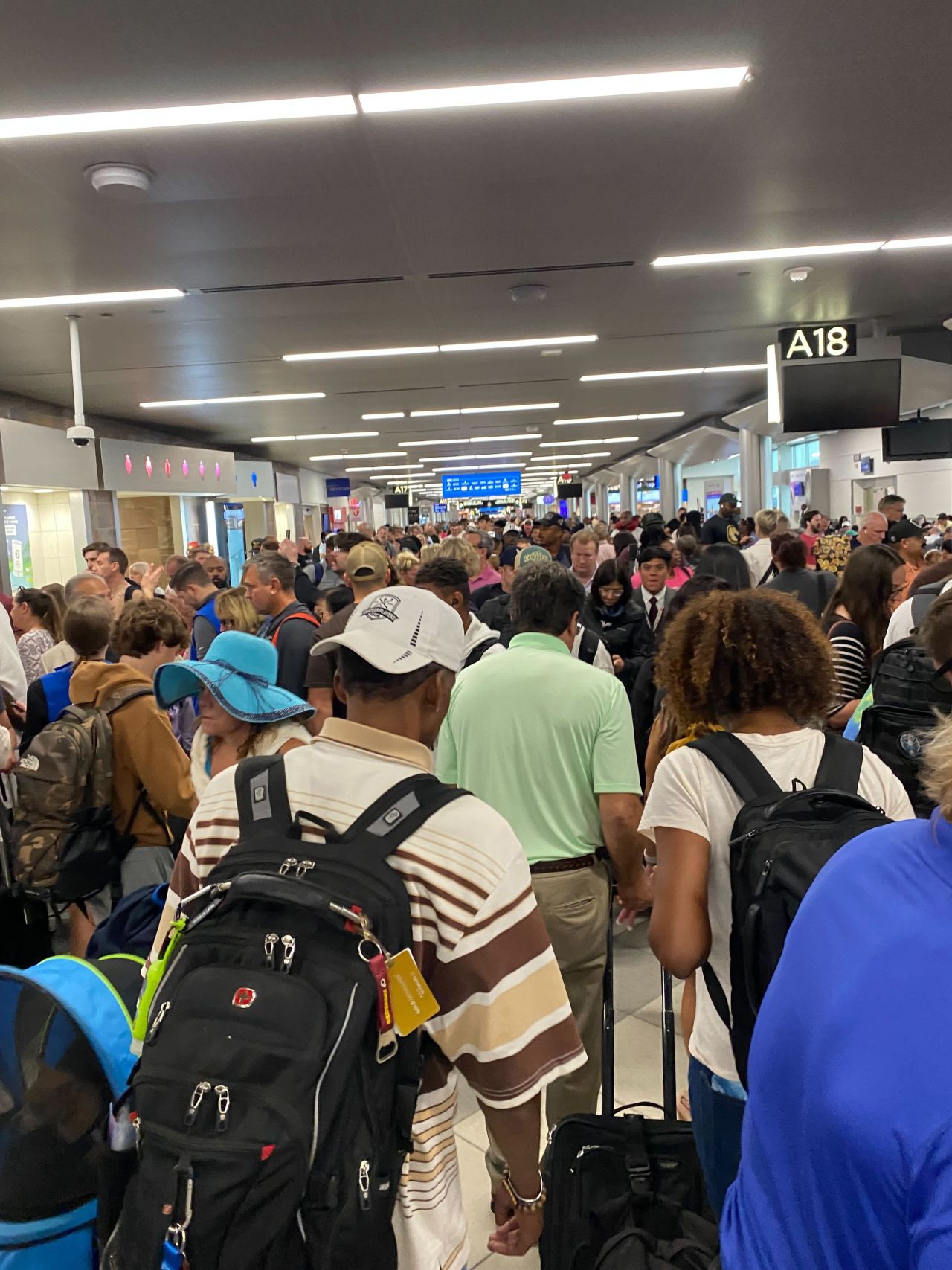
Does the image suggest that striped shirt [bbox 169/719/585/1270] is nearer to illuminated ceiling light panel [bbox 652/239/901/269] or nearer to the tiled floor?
the tiled floor

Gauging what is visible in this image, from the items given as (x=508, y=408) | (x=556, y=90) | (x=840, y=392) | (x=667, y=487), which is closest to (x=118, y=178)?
(x=556, y=90)

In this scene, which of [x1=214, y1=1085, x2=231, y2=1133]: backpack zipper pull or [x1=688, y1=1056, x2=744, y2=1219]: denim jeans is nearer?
[x1=214, y1=1085, x2=231, y2=1133]: backpack zipper pull

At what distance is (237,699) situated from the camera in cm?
255

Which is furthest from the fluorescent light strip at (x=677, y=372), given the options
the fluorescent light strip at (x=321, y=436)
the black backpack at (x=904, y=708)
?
the black backpack at (x=904, y=708)

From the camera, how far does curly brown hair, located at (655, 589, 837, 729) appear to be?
1854mm

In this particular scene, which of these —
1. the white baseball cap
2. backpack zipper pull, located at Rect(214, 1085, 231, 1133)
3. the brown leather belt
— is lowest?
the brown leather belt

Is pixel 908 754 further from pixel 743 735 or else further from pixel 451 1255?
pixel 451 1255

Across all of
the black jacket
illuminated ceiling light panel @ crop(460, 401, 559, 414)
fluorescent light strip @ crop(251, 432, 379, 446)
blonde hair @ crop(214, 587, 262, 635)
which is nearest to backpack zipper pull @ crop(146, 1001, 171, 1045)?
blonde hair @ crop(214, 587, 262, 635)

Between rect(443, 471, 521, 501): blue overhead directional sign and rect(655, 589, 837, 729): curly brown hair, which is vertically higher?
rect(443, 471, 521, 501): blue overhead directional sign

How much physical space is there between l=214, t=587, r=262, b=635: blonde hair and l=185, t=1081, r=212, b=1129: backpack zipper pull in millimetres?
3777

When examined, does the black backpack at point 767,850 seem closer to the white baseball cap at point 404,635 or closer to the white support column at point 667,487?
the white baseball cap at point 404,635

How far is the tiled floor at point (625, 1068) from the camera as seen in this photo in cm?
248

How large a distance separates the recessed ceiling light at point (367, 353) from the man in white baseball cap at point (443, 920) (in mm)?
8621

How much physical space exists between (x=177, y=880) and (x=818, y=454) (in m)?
21.1
